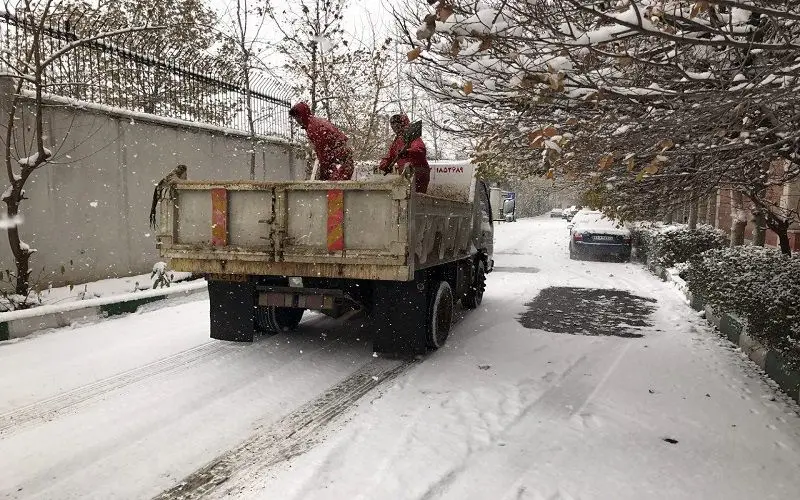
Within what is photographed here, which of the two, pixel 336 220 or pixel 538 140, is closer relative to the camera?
pixel 538 140

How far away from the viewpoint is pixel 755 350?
18.1ft

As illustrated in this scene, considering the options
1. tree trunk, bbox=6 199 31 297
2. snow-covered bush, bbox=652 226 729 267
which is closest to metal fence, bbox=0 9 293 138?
tree trunk, bbox=6 199 31 297

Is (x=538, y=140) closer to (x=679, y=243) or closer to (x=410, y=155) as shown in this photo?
(x=410, y=155)

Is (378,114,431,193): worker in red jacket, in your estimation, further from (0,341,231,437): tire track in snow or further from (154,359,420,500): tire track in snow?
(0,341,231,437): tire track in snow

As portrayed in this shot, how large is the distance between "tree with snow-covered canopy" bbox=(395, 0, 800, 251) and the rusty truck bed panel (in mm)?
964

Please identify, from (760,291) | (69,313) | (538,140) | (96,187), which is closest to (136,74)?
(96,187)

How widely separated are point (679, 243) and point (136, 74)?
12.3 metres

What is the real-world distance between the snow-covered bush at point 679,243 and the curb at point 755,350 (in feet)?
12.1

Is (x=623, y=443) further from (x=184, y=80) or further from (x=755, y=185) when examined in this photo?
(x=184, y=80)

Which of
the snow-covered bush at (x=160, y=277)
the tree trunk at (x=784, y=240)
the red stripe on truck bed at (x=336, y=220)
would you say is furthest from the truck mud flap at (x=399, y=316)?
the tree trunk at (x=784, y=240)

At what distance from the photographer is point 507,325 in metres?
7.36

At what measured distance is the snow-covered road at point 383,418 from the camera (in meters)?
3.02

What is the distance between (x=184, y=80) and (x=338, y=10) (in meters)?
4.00

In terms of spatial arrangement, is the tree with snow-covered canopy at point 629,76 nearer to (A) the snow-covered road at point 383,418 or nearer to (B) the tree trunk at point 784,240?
(A) the snow-covered road at point 383,418
